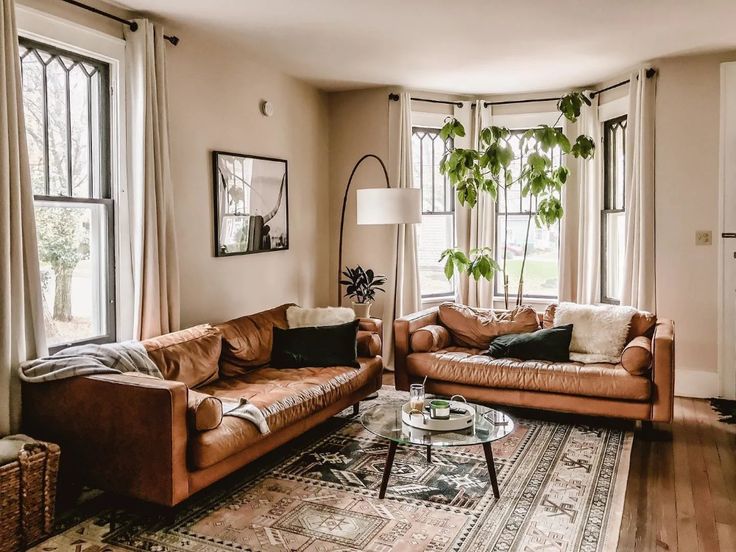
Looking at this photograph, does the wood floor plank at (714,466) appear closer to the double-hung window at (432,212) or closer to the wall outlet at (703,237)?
the wall outlet at (703,237)

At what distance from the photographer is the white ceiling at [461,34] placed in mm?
3873

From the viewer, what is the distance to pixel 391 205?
5.20 meters

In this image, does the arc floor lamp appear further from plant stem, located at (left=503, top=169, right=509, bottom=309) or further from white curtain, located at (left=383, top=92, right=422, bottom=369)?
plant stem, located at (left=503, top=169, right=509, bottom=309)

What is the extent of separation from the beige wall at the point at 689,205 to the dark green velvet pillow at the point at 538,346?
126 centimetres

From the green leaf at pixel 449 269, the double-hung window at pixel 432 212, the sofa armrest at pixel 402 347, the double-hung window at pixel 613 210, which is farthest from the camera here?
the double-hung window at pixel 432 212

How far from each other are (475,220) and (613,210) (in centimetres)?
127

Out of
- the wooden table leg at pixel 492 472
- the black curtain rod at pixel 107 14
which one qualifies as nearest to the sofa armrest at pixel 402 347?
the wooden table leg at pixel 492 472

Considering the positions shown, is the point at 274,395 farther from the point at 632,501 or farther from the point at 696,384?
the point at 696,384

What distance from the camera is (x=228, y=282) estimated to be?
15.9 feet

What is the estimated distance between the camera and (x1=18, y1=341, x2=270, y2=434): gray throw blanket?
3.05m

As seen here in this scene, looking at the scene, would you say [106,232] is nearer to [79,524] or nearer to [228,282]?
[228,282]

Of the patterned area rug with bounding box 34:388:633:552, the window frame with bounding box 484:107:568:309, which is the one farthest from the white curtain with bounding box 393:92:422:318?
the patterned area rug with bounding box 34:388:633:552

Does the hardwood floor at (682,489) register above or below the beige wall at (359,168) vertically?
below

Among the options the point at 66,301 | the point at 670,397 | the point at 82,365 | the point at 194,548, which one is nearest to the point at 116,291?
the point at 66,301
